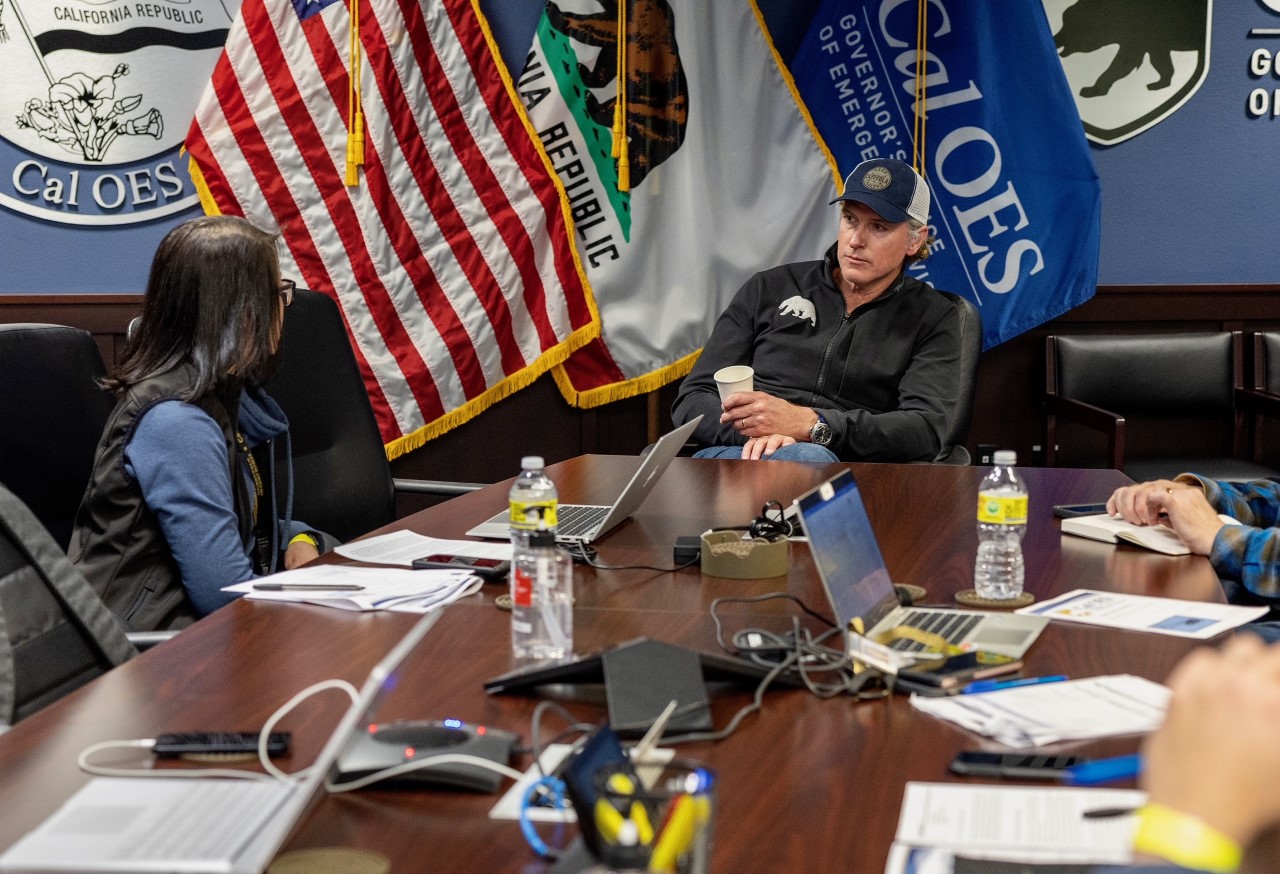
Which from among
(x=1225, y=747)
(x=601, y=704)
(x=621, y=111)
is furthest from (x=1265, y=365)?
(x=1225, y=747)

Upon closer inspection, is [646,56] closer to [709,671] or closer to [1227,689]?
[709,671]

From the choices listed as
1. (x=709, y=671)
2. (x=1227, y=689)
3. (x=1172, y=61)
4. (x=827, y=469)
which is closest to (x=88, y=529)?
(x=709, y=671)

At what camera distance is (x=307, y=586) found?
1.67 metres

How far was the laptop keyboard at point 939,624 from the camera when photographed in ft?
4.60

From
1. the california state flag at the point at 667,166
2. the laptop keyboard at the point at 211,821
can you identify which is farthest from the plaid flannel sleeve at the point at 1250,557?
the california state flag at the point at 667,166

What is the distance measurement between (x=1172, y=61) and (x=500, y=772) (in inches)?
158

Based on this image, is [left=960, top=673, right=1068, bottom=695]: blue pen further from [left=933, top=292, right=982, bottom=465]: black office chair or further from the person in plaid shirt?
[left=933, top=292, right=982, bottom=465]: black office chair

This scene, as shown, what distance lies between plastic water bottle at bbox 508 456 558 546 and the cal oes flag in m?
2.91

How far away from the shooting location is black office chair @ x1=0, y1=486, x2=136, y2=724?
1460mm

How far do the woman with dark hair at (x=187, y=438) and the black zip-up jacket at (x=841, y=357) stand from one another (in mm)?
1346

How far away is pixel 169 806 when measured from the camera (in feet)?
3.04

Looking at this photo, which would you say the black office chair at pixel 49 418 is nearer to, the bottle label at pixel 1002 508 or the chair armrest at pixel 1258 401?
the bottle label at pixel 1002 508

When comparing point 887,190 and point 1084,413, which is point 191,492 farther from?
point 1084,413

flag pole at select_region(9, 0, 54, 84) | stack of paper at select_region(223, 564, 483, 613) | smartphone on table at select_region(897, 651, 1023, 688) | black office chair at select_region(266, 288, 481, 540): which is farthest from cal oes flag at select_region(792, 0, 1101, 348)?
smartphone on table at select_region(897, 651, 1023, 688)
